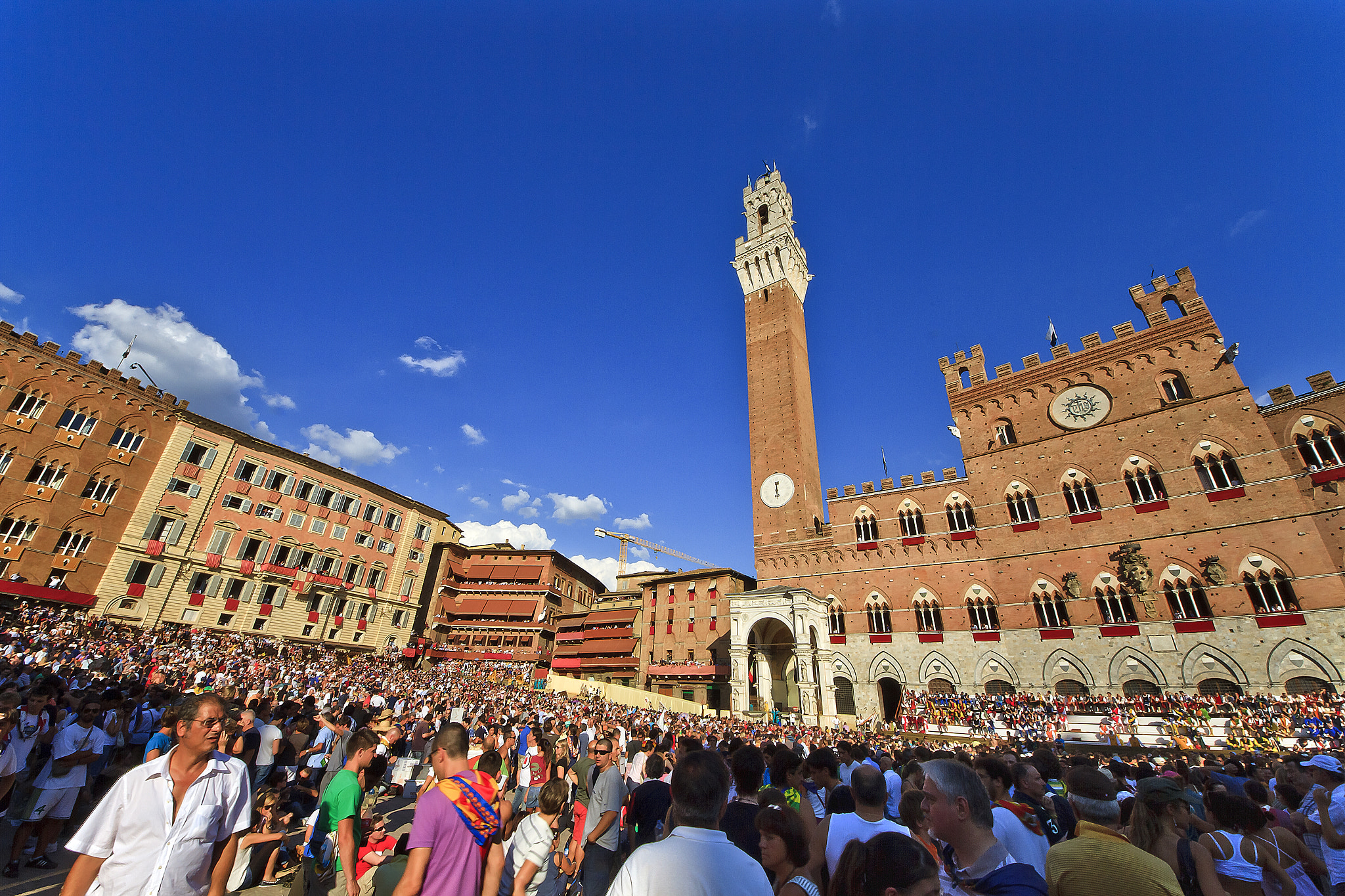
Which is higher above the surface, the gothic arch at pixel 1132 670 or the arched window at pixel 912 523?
the arched window at pixel 912 523

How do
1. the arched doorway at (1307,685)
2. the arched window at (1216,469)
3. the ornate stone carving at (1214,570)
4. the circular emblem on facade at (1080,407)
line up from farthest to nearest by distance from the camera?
1. the circular emblem on facade at (1080,407)
2. the arched window at (1216,469)
3. the ornate stone carving at (1214,570)
4. the arched doorway at (1307,685)

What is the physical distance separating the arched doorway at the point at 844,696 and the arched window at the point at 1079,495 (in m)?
14.8

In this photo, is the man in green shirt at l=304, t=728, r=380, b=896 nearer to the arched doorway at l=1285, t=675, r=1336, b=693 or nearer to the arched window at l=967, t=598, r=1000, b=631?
the arched window at l=967, t=598, r=1000, b=631

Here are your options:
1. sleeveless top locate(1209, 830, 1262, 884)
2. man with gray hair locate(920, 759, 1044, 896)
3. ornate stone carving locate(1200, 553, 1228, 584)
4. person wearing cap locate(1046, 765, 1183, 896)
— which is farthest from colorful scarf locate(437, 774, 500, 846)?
ornate stone carving locate(1200, 553, 1228, 584)

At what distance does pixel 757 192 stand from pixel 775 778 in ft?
168

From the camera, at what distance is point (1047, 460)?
28484mm

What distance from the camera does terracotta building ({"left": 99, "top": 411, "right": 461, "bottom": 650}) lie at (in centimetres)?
3055

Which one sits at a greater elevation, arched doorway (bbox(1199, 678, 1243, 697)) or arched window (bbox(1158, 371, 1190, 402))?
arched window (bbox(1158, 371, 1190, 402))

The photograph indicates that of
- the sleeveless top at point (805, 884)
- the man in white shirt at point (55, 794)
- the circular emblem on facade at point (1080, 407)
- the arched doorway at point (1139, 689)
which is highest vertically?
the circular emblem on facade at point (1080, 407)

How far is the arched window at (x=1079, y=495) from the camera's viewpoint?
2673cm

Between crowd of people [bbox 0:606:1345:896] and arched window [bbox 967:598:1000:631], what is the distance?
57.2 feet

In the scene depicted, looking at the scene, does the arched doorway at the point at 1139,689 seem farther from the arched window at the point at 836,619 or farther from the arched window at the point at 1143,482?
the arched window at the point at 836,619

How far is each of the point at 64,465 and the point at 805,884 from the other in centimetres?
4116

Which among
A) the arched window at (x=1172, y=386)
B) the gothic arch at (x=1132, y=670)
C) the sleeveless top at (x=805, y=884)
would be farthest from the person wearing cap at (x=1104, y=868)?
the arched window at (x=1172, y=386)
